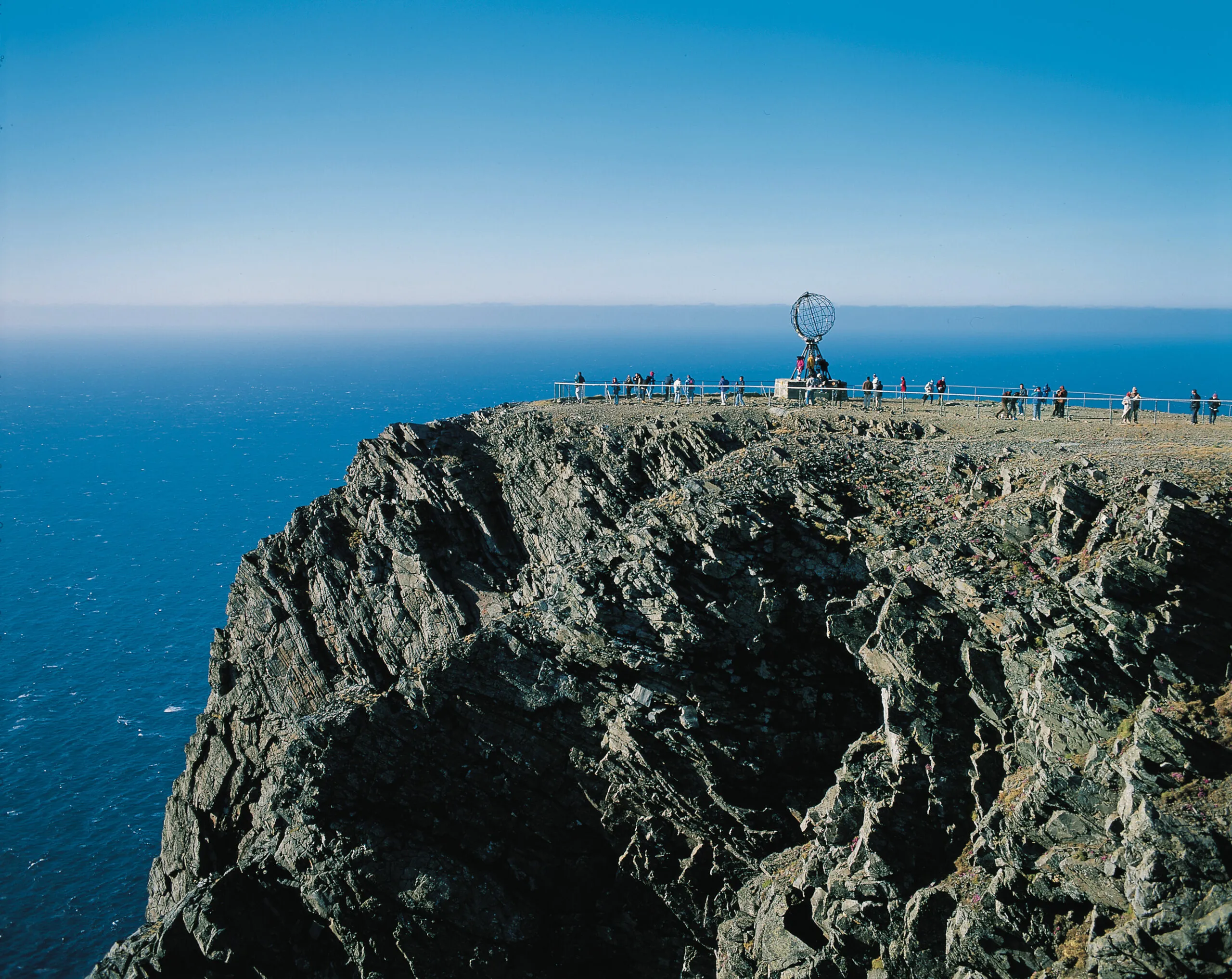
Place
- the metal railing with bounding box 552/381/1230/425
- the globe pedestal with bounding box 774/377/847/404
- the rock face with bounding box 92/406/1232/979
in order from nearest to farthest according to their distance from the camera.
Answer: the rock face with bounding box 92/406/1232/979
the metal railing with bounding box 552/381/1230/425
the globe pedestal with bounding box 774/377/847/404

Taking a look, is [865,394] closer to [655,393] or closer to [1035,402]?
[1035,402]

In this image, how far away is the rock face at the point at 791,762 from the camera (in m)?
21.2

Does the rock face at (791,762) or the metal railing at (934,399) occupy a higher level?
the metal railing at (934,399)

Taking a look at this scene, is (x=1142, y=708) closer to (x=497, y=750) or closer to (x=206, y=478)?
(x=497, y=750)

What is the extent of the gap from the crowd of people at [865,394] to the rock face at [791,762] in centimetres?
1108

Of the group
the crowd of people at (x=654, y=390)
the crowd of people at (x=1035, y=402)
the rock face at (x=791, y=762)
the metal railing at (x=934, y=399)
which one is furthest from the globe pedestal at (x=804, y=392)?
the rock face at (x=791, y=762)

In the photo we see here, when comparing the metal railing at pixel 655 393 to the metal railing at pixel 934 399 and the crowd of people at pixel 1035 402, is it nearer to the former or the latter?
the metal railing at pixel 934 399

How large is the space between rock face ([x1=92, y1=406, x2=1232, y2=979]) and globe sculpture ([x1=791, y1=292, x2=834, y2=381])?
1523cm

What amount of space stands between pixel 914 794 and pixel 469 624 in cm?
2174

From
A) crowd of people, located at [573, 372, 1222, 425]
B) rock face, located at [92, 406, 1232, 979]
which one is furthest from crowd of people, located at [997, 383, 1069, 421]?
rock face, located at [92, 406, 1232, 979]

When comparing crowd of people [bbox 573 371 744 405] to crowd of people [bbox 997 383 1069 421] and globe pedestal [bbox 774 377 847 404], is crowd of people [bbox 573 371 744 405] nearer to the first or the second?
globe pedestal [bbox 774 377 847 404]

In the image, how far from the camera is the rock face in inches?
834

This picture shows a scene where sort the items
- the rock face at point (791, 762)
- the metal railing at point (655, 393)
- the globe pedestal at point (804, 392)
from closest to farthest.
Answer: the rock face at point (791, 762) < the globe pedestal at point (804, 392) < the metal railing at point (655, 393)

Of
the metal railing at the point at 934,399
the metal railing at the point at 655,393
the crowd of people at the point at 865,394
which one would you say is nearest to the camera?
the crowd of people at the point at 865,394
